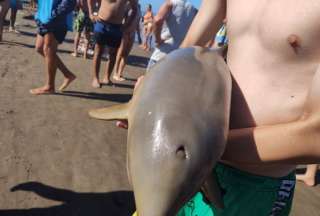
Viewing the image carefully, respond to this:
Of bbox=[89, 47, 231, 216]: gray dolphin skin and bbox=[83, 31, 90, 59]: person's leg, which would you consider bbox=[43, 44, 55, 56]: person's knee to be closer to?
bbox=[83, 31, 90, 59]: person's leg

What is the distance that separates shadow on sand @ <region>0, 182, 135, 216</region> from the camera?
3539 mm

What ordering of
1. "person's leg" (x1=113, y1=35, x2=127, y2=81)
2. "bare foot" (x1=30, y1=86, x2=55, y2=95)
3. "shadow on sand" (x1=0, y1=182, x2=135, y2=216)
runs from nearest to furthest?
"shadow on sand" (x1=0, y1=182, x2=135, y2=216) → "bare foot" (x1=30, y1=86, x2=55, y2=95) → "person's leg" (x1=113, y1=35, x2=127, y2=81)

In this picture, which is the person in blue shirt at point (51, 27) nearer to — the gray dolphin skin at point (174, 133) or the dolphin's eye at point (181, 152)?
the gray dolphin skin at point (174, 133)

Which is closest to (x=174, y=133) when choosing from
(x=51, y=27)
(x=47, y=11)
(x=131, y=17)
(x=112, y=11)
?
(x=51, y=27)

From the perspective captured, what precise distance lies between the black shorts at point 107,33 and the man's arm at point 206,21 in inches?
215

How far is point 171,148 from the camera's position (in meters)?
1.21

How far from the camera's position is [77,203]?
147 inches

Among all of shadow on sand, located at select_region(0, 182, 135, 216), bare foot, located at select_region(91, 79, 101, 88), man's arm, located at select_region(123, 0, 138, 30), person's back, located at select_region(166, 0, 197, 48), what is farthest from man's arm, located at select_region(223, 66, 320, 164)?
man's arm, located at select_region(123, 0, 138, 30)

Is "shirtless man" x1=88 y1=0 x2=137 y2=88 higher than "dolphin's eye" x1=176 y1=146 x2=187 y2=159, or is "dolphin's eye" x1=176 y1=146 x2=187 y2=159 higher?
"dolphin's eye" x1=176 y1=146 x2=187 y2=159

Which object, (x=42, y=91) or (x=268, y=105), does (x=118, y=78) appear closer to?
(x=42, y=91)

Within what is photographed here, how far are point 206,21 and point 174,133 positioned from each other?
0.96 meters

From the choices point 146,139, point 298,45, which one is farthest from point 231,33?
point 146,139

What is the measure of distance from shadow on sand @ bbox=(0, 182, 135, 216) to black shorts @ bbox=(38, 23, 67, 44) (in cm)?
293

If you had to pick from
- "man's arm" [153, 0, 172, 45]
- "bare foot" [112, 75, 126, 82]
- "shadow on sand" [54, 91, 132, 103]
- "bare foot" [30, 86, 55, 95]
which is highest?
"man's arm" [153, 0, 172, 45]
